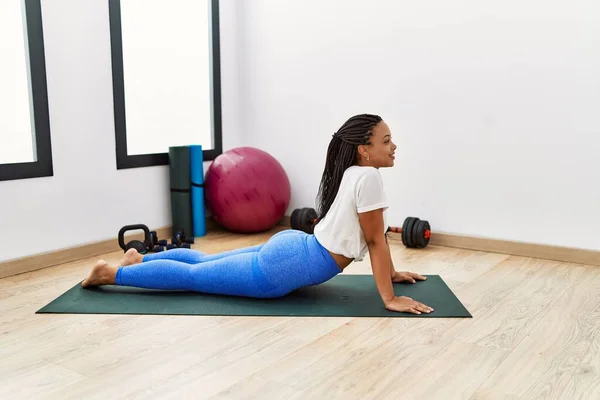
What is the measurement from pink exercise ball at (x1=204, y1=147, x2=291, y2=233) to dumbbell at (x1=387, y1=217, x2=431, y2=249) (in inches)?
31.7

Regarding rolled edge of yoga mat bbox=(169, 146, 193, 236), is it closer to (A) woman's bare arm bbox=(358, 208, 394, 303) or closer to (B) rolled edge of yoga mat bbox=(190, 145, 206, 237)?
(B) rolled edge of yoga mat bbox=(190, 145, 206, 237)

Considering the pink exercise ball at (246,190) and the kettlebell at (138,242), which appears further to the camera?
the pink exercise ball at (246,190)

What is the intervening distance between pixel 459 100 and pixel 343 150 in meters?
1.24

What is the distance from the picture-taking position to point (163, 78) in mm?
3451

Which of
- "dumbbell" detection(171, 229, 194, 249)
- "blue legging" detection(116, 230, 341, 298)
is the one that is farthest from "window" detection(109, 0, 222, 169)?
"blue legging" detection(116, 230, 341, 298)

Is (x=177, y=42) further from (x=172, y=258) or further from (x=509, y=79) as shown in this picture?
(x=509, y=79)

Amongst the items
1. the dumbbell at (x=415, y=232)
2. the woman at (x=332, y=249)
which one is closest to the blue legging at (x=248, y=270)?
the woman at (x=332, y=249)

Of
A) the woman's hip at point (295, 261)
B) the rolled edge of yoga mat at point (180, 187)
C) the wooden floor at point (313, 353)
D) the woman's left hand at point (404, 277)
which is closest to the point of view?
the wooden floor at point (313, 353)

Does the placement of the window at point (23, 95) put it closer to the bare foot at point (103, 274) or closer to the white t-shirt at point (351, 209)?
the bare foot at point (103, 274)

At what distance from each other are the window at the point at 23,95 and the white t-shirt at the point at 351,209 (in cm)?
147

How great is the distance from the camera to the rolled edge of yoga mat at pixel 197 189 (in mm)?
3387

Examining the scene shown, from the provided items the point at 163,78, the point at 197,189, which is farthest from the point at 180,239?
the point at 163,78

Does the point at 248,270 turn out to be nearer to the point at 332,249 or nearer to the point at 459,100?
the point at 332,249

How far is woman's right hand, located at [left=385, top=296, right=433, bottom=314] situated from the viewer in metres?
2.03
